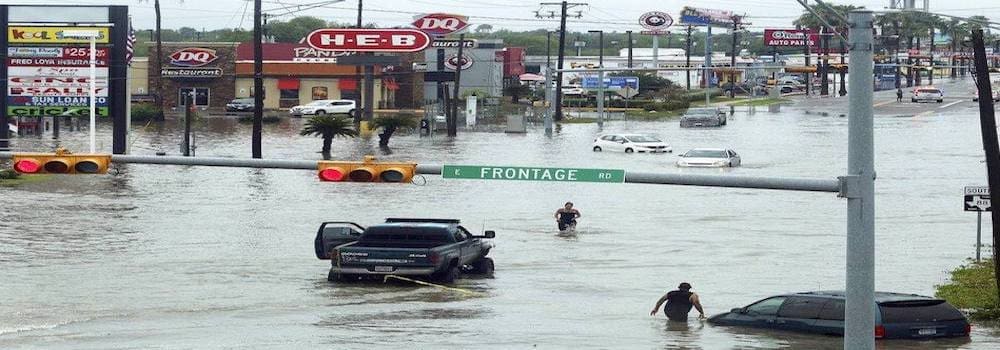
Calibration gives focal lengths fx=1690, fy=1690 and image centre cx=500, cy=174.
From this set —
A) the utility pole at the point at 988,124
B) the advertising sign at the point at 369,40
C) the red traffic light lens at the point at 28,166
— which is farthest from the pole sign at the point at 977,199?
the advertising sign at the point at 369,40

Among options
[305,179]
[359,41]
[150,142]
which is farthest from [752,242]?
[359,41]

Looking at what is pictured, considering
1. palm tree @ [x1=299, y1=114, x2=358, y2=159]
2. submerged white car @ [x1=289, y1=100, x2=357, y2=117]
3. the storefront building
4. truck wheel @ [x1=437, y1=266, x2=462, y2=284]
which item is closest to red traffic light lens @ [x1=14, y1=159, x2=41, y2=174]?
truck wheel @ [x1=437, y1=266, x2=462, y2=284]

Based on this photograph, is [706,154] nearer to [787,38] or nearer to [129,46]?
[129,46]

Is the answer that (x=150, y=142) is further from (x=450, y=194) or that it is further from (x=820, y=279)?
(x=820, y=279)

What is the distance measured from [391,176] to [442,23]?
91.7 m

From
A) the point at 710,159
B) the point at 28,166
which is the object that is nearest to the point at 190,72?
the point at 710,159

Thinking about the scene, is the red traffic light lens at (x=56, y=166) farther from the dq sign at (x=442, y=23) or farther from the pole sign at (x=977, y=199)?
the dq sign at (x=442, y=23)

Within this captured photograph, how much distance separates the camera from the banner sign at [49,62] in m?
63.5

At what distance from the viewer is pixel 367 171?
2077 cm

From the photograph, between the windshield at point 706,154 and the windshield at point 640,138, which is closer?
the windshield at point 706,154

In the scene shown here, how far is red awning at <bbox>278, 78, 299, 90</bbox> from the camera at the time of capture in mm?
119438

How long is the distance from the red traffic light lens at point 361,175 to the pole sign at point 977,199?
17835mm

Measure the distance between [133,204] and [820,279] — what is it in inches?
963

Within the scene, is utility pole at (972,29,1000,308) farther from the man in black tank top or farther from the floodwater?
the man in black tank top
